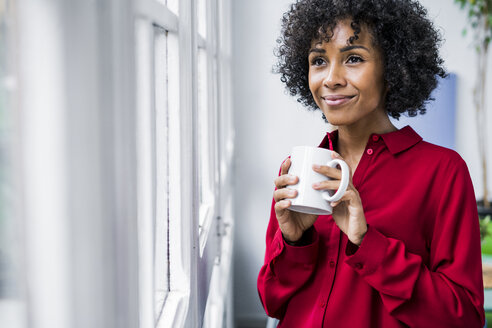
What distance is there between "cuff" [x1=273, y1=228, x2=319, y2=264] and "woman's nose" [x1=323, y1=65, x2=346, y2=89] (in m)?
0.29

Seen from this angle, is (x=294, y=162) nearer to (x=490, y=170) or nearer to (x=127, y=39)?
(x=127, y=39)

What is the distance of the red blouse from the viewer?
2.82 feet

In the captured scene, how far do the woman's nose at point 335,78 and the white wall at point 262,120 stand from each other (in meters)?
2.43

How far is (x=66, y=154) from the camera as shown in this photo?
0.31m

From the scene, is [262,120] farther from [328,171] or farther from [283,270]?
[328,171]

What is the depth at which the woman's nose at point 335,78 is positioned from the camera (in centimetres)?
92

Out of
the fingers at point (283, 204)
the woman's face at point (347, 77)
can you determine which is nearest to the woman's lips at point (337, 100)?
the woman's face at point (347, 77)

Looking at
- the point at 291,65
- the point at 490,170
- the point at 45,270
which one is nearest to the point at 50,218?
the point at 45,270

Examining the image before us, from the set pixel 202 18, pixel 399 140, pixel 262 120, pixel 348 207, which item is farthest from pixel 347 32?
pixel 262 120

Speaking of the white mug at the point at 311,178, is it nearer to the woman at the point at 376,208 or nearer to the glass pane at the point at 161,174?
the woman at the point at 376,208

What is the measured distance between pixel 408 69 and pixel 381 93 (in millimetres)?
80

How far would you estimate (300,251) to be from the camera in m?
0.95

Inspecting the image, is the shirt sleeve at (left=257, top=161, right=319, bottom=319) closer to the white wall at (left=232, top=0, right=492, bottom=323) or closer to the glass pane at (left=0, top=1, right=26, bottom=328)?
the glass pane at (left=0, top=1, right=26, bottom=328)

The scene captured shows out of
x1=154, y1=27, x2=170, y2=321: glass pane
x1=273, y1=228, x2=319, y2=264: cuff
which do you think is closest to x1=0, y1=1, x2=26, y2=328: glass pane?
x1=154, y1=27, x2=170, y2=321: glass pane
